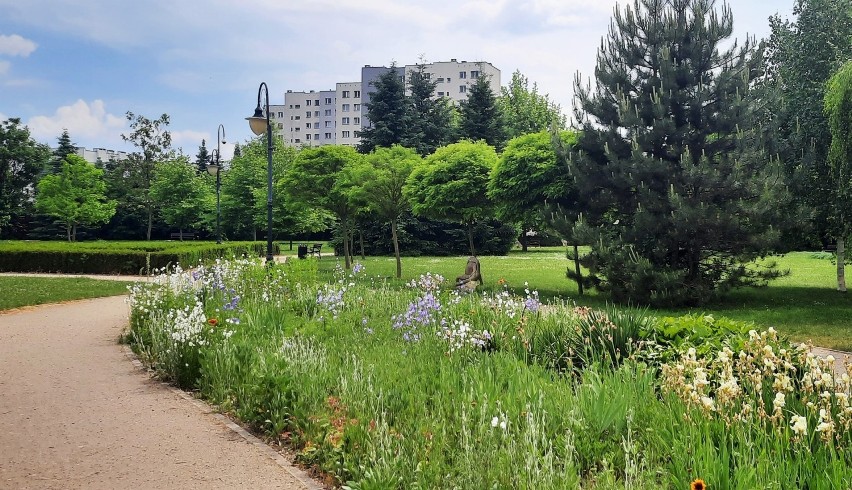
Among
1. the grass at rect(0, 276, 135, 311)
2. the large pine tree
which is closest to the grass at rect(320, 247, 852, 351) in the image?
the large pine tree

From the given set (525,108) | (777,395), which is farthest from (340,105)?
(777,395)

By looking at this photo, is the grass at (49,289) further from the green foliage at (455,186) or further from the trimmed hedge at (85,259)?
the green foliage at (455,186)

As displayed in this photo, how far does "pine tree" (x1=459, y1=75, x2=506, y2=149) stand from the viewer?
41000 millimetres

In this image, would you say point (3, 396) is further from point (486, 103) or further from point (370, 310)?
point (486, 103)

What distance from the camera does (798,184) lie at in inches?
538

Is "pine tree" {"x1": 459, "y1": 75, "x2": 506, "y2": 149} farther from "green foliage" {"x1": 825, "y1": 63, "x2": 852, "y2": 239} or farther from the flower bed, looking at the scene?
the flower bed

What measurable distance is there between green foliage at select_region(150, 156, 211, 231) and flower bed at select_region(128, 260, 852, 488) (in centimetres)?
3986

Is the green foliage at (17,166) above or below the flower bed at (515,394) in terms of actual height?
above

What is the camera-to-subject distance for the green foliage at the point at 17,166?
49.0 metres

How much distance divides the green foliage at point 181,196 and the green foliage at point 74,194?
372 cm

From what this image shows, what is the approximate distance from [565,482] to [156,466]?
3.05 meters

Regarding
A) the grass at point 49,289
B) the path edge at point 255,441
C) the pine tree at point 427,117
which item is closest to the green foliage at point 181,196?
the pine tree at point 427,117

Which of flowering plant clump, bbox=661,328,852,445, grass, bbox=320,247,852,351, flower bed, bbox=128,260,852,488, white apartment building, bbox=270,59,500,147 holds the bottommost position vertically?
grass, bbox=320,247,852,351

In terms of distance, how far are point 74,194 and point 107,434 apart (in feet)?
146
